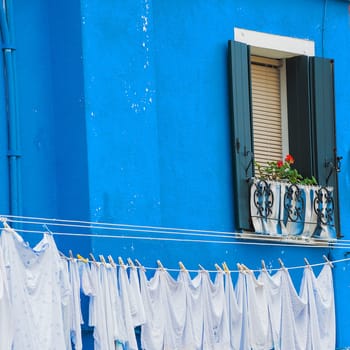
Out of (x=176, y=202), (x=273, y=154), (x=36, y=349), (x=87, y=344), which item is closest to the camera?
(x=36, y=349)

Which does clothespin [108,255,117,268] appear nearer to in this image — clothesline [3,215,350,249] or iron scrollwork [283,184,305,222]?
clothesline [3,215,350,249]

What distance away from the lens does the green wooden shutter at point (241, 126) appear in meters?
15.9

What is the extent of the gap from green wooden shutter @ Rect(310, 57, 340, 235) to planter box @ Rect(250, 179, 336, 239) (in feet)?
0.56

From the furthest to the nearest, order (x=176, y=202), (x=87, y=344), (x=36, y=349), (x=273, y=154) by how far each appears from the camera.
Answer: (x=273, y=154) < (x=176, y=202) < (x=87, y=344) < (x=36, y=349)

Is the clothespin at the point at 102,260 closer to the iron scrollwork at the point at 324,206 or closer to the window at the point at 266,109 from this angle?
the window at the point at 266,109

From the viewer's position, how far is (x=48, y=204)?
1455cm

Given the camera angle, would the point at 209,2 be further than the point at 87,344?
Yes

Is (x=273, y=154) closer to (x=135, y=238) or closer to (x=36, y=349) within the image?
(x=135, y=238)

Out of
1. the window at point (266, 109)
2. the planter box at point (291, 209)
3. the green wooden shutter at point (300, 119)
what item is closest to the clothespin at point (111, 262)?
the planter box at point (291, 209)

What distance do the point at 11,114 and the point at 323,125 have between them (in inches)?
149

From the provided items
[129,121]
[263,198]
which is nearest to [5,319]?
[129,121]

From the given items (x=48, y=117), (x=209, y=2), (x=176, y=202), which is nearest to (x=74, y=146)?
(x=48, y=117)

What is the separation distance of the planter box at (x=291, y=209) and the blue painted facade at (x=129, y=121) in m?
0.22

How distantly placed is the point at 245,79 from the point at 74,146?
7.62 feet
